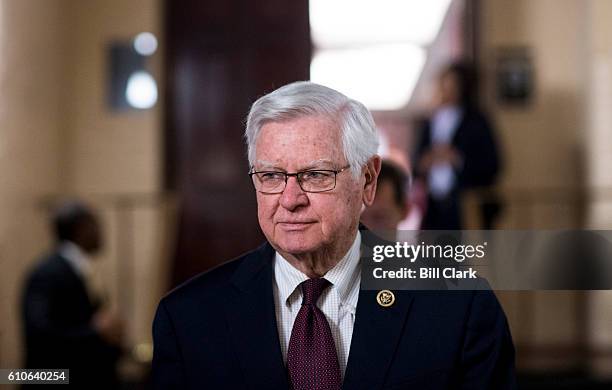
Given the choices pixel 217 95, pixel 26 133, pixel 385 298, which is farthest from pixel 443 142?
pixel 26 133

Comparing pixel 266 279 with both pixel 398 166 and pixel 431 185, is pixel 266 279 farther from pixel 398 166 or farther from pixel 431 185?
pixel 431 185

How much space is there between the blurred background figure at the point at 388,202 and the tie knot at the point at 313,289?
4.1 inches

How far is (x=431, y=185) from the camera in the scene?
65.2 inches

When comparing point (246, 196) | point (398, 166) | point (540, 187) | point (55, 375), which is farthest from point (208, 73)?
point (540, 187)

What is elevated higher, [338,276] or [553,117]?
[553,117]

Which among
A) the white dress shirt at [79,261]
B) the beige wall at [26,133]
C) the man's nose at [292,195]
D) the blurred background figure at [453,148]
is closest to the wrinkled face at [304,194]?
the man's nose at [292,195]

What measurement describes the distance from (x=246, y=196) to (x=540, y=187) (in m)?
2.23

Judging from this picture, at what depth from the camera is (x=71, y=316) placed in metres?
1.73

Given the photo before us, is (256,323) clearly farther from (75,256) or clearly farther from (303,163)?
(75,256)

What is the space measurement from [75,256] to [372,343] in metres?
1.13

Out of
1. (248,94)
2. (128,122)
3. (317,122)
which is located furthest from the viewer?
(128,122)

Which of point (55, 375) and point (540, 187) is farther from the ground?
point (540, 187)

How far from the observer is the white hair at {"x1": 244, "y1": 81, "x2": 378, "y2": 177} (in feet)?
3.14

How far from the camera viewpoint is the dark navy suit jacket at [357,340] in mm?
1018
